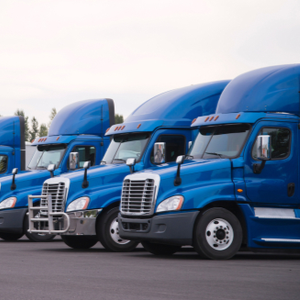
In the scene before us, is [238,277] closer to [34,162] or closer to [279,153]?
[279,153]

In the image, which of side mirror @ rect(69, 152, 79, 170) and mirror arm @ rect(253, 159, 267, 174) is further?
side mirror @ rect(69, 152, 79, 170)

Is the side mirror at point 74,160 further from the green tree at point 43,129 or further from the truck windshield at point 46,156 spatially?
the green tree at point 43,129

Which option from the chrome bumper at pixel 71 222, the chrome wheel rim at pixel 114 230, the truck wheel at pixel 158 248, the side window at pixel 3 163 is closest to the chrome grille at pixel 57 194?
the chrome bumper at pixel 71 222

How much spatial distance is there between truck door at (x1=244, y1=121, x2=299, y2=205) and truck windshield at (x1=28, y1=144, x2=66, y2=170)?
6829 millimetres

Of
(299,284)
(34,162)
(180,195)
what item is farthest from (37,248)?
(299,284)

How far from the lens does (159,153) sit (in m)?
13.5

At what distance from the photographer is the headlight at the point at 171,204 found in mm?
11686

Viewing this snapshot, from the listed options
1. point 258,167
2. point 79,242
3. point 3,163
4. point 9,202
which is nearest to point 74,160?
point 79,242

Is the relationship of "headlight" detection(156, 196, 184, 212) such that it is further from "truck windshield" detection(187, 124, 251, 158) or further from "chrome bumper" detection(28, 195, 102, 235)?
"chrome bumper" detection(28, 195, 102, 235)

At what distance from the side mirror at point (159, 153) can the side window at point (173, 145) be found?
72 centimetres

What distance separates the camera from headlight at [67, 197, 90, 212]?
45.2ft

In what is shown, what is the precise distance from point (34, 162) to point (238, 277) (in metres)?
10.2

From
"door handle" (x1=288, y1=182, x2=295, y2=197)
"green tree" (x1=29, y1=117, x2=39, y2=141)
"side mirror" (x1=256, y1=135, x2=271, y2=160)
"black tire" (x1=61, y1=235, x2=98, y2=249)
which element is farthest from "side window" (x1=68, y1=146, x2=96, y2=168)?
"green tree" (x1=29, y1=117, x2=39, y2=141)

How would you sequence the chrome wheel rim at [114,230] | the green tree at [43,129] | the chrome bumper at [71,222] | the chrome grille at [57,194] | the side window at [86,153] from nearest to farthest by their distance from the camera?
the chrome bumper at [71,222] → the chrome wheel rim at [114,230] → the chrome grille at [57,194] → the side window at [86,153] → the green tree at [43,129]
